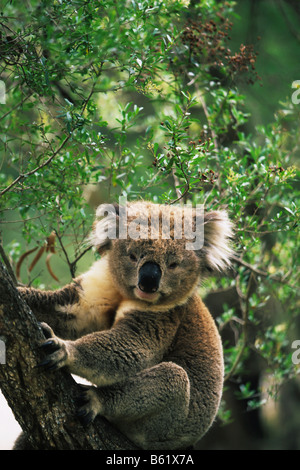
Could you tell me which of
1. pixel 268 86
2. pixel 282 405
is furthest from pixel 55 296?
pixel 282 405

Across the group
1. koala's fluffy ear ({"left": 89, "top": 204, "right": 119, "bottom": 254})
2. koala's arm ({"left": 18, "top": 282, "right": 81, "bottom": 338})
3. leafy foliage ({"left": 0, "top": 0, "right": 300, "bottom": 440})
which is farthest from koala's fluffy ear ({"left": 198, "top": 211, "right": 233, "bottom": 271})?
koala's arm ({"left": 18, "top": 282, "right": 81, "bottom": 338})

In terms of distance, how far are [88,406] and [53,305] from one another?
0.88 meters

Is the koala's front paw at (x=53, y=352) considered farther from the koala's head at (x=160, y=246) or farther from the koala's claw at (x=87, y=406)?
the koala's head at (x=160, y=246)

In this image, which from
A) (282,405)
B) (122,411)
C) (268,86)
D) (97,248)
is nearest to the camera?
(122,411)

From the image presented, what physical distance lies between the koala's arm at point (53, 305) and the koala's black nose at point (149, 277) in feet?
1.81

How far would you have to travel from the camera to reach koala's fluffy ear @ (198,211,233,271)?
157 inches

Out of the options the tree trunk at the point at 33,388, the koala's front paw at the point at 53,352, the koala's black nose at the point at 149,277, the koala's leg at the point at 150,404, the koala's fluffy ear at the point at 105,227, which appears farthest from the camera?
the koala's fluffy ear at the point at 105,227

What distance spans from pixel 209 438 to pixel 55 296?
5.15 meters

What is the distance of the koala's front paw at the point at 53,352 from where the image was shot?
2.80 m

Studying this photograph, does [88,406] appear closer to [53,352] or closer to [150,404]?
[53,352]

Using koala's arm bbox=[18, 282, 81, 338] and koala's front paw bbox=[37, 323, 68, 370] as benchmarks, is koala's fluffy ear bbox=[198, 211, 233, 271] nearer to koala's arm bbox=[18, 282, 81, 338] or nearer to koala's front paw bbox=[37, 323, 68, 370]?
koala's arm bbox=[18, 282, 81, 338]

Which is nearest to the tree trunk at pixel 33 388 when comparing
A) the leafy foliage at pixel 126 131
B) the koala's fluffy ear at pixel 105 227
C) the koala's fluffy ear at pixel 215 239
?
the leafy foliage at pixel 126 131

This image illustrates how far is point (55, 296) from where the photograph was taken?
3.72m
